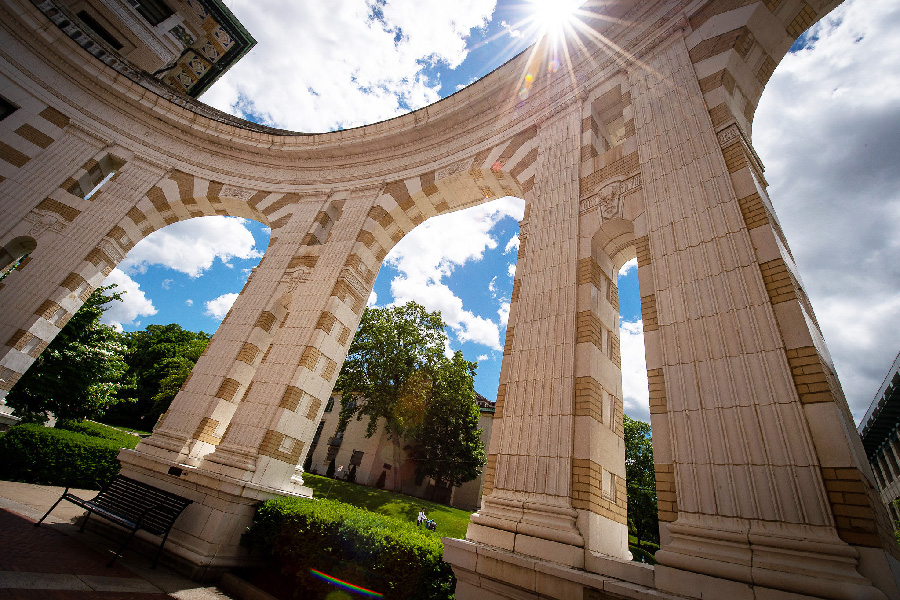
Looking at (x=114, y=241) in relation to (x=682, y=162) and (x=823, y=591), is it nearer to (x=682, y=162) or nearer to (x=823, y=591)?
(x=682, y=162)

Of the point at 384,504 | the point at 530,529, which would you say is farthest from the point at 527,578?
the point at 384,504

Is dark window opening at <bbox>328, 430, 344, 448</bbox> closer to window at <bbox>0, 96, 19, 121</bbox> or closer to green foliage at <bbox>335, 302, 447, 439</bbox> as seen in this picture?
green foliage at <bbox>335, 302, 447, 439</bbox>

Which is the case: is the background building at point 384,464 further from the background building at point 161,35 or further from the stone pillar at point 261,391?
the background building at point 161,35

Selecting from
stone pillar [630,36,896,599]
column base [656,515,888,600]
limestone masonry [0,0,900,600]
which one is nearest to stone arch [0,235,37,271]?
limestone masonry [0,0,900,600]

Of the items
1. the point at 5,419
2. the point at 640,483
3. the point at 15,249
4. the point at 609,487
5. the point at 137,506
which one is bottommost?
the point at 137,506

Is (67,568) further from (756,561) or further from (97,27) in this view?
(97,27)

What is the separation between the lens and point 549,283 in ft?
24.3

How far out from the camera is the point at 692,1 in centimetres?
879

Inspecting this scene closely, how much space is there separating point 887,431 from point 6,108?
48.2 m

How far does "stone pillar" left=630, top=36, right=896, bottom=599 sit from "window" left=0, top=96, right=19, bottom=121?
64.8ft

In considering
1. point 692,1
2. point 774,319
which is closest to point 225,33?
point 692,1

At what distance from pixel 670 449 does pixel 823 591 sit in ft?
5.58

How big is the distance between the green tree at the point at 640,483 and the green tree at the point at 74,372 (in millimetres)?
33325

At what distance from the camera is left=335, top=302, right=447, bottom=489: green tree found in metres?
28.4
